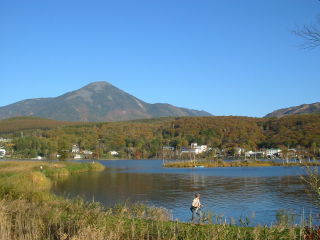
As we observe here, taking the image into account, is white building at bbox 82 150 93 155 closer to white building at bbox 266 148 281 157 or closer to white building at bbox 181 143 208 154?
white building at bbox 181 143 208 154

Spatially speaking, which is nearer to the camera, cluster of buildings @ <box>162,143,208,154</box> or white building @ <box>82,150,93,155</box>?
cluster of buildings @ <box>162,143,208,154</box>

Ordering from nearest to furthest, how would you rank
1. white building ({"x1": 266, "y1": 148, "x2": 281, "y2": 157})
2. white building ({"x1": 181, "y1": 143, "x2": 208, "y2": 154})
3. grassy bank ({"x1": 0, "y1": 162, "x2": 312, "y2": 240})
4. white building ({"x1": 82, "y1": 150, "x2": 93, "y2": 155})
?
grassy bank ({"x1": 0, "y1": 162, "x2": 312, "y2": 240})
white building ({"x1": 266, "y1": 148, "x2": 281, "y2": 157})
white building ({"x1": 181, "y1": 143, "x2": 208, "y2": 154})
white building ({"x1": 82, "y1": 150, "x2": 93, "y2": 155})

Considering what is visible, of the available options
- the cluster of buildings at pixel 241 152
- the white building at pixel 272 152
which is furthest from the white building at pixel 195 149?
the white building at pixel 272 152

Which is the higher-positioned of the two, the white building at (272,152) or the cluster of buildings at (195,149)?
the cluster of buildings at (195,149)

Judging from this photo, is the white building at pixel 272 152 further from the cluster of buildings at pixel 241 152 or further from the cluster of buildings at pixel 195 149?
the cluster of buildings at pixel 195 149

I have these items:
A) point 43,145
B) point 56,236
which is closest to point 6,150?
point 43,145

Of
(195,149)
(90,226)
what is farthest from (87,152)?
(90,226)

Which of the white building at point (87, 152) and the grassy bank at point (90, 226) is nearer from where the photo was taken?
the grassy bank at point (90, 226)

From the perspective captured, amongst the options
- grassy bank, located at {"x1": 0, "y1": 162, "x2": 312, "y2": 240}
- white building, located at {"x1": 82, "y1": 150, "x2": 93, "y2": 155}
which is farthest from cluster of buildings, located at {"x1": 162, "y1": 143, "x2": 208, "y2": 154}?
grassy bank, located at {"x1": 0, "y1": 162, "x2": 312, "y2": 240}

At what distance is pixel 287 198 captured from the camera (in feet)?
116

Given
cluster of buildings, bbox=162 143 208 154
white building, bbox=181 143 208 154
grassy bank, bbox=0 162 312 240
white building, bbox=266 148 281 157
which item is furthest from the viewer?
white building, bbox=181 143 208 154

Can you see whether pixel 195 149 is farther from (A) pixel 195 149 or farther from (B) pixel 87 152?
(B) pixel 87 152

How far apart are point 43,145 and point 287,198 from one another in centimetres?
14598

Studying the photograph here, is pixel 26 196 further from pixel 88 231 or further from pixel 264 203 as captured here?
pixel 264 203
